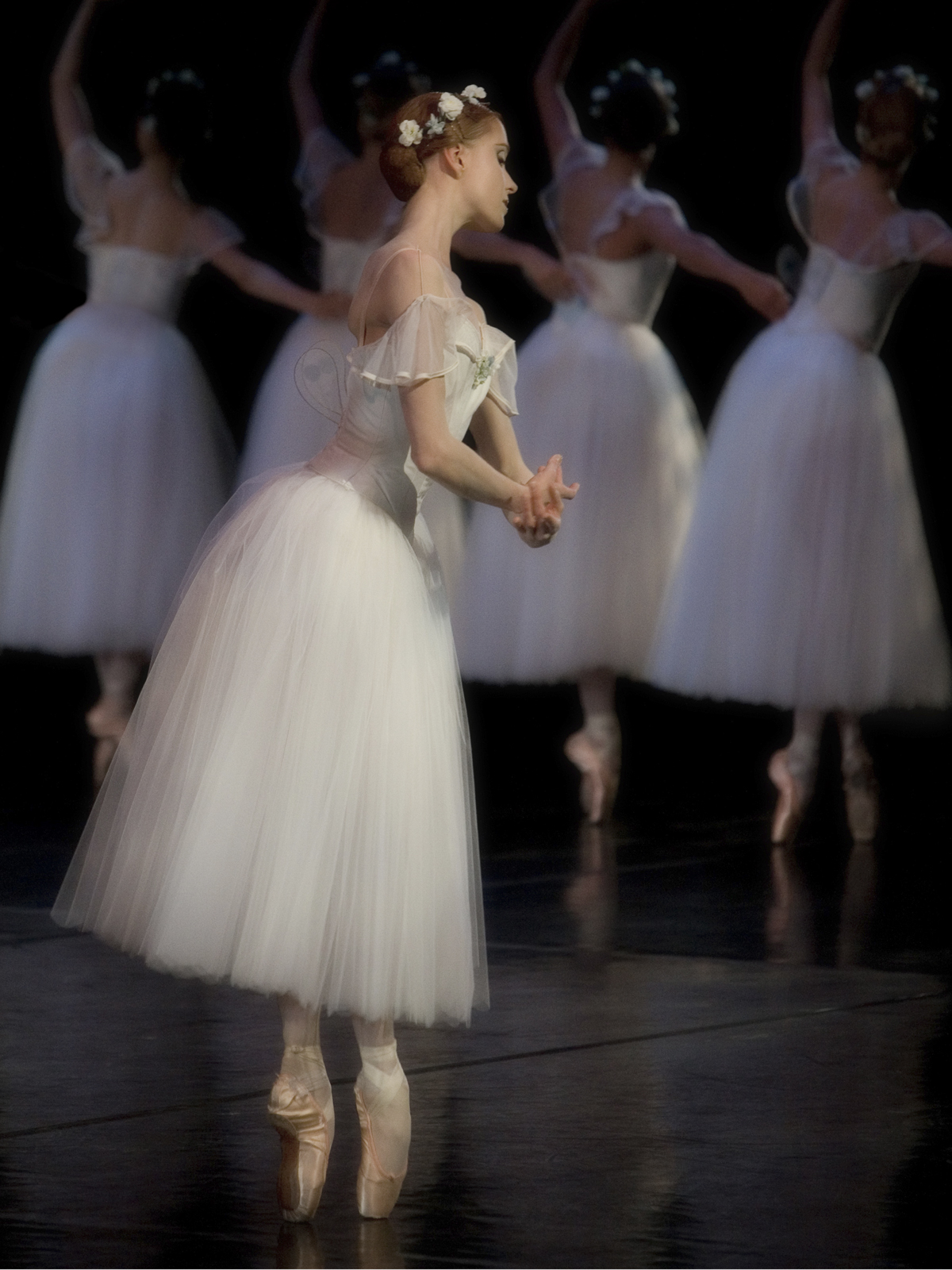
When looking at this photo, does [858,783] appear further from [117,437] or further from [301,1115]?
[301,1115]

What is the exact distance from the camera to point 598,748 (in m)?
5.55

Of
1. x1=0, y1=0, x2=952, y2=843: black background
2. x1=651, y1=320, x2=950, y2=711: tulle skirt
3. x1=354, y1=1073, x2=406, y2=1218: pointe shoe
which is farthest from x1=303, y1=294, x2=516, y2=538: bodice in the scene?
x1=0, y1=0, x2=952, y2=843: black background

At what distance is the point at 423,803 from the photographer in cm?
263

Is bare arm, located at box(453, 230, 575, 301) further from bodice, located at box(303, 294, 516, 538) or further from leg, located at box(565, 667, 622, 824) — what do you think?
bodice, located at box(303, 294, 516, 538)

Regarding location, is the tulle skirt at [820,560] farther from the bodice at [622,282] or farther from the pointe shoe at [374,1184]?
the pointe shoe at [374,1184]

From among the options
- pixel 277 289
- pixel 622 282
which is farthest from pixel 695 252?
pixel 277 289

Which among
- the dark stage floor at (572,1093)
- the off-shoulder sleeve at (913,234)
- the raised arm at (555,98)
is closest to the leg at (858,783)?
the dark stage floor at (572,1093)

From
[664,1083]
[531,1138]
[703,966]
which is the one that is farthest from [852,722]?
[531,1138]

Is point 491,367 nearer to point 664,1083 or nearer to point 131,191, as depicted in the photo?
point 664,1083

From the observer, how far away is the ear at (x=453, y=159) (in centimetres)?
270

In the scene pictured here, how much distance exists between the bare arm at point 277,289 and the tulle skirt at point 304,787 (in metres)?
3.07

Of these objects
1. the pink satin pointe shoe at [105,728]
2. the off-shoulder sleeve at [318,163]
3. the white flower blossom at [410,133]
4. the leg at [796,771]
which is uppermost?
the white flower blossom at [410,133]

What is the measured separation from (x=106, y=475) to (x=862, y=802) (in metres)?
2.19

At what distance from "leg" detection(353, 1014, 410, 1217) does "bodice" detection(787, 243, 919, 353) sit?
2917 millimetres
